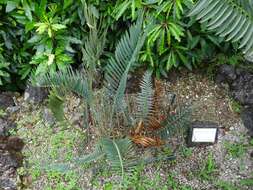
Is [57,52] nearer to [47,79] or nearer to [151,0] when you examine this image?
[47,79]

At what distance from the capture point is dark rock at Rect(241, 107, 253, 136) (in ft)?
9.65

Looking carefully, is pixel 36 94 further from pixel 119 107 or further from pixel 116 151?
pixel 116 151

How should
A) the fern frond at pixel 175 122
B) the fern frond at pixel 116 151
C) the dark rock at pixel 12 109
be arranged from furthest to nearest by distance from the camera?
the dark rock at pixel 12 109, the fern frond at pixel 175 122, the fern frond at pixel 116 151

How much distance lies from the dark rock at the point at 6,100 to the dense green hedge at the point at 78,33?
0.38 feet

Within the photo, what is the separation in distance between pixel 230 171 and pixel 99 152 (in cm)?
88

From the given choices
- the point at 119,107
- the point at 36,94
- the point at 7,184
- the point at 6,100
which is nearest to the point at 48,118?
the point at 36,94

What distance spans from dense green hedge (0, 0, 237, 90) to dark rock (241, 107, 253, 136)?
46cm

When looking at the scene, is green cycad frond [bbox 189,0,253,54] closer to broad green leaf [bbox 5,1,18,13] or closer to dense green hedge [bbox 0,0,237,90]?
dense green hedge [bbox 0,0,237,90]

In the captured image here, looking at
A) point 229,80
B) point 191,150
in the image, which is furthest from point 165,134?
point 229,80

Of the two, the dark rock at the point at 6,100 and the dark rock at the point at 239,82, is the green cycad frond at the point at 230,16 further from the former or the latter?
the dark rock at the point at 6,100

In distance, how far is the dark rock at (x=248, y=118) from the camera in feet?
9.65

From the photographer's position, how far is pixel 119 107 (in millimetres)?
2668

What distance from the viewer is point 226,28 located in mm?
2191

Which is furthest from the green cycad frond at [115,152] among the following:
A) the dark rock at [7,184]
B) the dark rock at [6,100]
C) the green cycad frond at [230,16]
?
the dark rock at [6,100]
